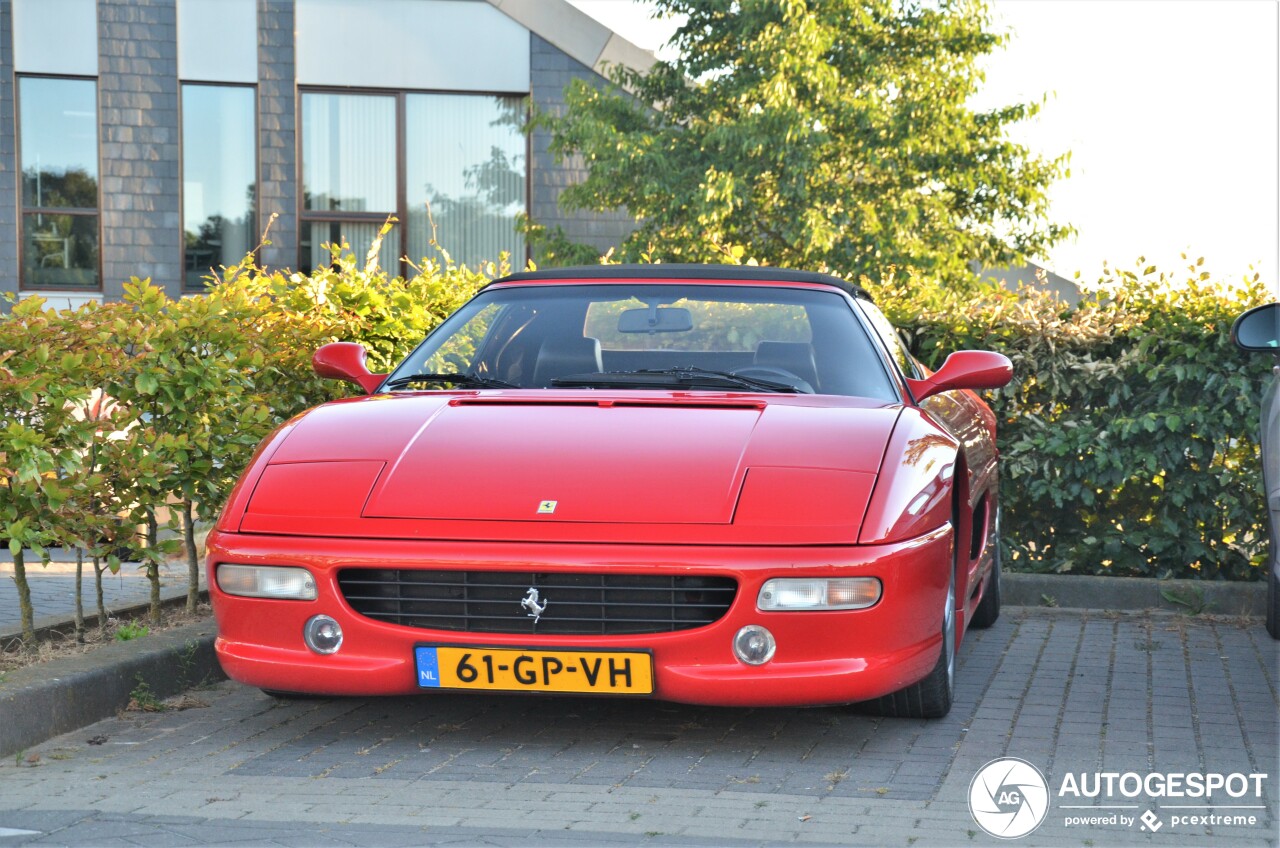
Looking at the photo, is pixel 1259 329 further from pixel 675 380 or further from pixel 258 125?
pixel 258 125

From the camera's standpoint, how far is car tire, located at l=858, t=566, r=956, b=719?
15.6 ft

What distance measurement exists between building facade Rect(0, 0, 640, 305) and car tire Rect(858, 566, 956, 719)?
40.2ft

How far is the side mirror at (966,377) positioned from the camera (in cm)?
529

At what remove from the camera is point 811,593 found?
4082 mm

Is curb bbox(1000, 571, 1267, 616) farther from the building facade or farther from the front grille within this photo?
Answer: the building facade

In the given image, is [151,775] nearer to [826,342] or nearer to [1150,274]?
[826,342]

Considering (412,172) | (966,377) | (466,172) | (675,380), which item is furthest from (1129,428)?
(412,172)

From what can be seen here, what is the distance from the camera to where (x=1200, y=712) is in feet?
16.8

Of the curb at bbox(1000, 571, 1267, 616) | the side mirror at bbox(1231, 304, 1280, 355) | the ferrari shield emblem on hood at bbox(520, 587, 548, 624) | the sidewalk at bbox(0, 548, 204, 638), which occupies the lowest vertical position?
the curb at bbox(1000, 571, 1267, 616)

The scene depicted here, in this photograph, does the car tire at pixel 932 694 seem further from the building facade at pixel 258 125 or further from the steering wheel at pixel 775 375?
the building facade at pixel 258 125

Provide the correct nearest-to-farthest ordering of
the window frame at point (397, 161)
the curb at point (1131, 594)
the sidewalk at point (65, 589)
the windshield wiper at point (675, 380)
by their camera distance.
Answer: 1. the windshield wiper at point (675, 380)
2. the sidewalk at point (65, 589)
3. the curb at point (1131, 594)
4. the window frame at point (397, 161)

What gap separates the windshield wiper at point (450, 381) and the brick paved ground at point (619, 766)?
110cm

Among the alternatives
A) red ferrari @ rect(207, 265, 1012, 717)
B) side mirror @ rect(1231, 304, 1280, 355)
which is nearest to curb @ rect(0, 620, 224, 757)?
red ferrari @ rect(207, 265, 1012, 717)

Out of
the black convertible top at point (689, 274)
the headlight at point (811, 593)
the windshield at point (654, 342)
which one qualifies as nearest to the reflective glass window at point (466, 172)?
the black convertible top at point (689, 274)
